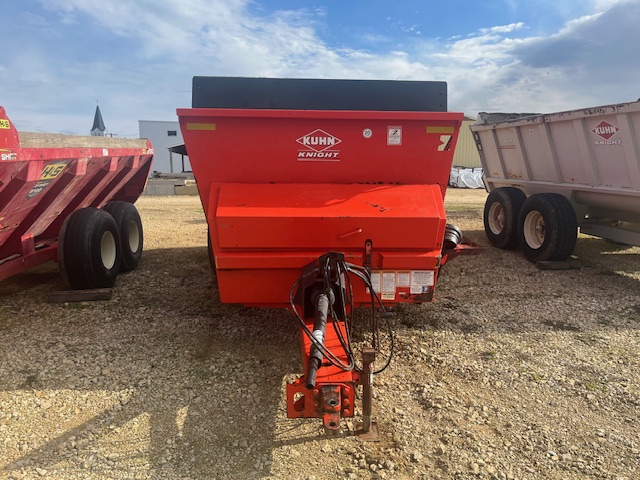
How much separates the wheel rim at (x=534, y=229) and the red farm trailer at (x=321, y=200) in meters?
3.53

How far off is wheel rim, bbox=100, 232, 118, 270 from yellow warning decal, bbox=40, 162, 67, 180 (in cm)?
113

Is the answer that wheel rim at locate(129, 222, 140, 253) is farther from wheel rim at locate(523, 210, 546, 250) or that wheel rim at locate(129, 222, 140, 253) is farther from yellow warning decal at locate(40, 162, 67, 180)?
wheel rim at locate(523, 210, 546, 250)

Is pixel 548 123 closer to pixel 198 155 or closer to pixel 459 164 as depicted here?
pixel 198 155

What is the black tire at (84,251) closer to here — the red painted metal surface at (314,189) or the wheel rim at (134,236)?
the wheel rim at (134,236)

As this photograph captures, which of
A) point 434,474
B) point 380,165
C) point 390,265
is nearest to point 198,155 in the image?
point 380,165

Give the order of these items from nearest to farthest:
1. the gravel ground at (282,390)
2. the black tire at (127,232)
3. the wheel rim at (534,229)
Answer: the gravel ground at (282,390) < the black tire at (127,232) < the wheel rim at (534,229)

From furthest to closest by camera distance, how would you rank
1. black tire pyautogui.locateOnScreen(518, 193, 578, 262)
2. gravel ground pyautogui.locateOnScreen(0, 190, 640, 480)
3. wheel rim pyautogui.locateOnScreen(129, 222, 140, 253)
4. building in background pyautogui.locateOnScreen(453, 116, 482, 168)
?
building in background pyautogui.locateOnScreen(453, 116, 482, 168)
wheel rim pyautogui.locateOnScreen(129, 222, 140, 253)
black tire pyautogui.locateOnScreen(518, 193, 578, 262)
gravel ground pyautogui.locateOnScreen(0, 190, 640, 480)

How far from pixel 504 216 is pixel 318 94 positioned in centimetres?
443

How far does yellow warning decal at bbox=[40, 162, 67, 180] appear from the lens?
3.82 meters

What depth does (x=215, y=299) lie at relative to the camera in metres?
4.86

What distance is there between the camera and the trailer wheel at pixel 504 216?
7.11 metres

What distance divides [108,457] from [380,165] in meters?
2.61


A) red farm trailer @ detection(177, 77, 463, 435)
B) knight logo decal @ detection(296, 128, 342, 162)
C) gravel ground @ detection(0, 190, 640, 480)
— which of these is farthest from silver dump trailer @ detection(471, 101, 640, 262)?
knight logo decal @ detection(296, 128, 342, 162)

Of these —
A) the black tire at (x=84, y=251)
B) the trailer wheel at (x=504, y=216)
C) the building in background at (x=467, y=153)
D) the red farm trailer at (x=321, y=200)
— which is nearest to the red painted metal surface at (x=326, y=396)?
the red farm trailer at (x=321, y=200)
